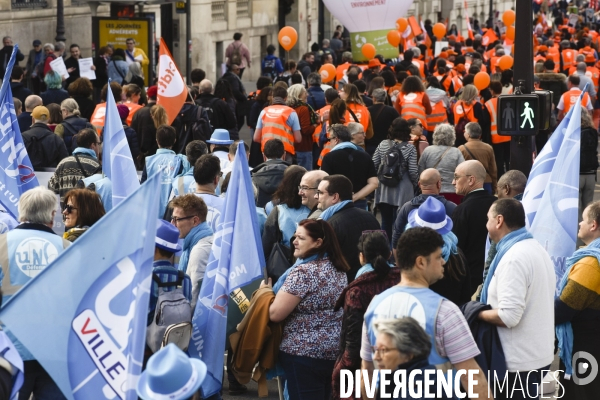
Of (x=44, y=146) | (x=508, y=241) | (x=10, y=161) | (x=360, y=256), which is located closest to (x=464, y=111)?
(x=44, y=146)

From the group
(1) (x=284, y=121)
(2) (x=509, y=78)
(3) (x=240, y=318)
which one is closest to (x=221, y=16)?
(2) (x=509, y=78)

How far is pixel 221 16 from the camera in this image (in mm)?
31438

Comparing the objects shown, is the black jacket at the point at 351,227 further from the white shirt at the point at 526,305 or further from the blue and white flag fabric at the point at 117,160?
Result: the blue and white flag fabric at the point at 117,160

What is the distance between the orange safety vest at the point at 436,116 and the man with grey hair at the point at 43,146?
574cm

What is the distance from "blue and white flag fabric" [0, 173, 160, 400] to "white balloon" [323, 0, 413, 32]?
2083 cm

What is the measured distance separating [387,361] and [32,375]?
7.09 ft

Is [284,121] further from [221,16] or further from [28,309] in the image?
[221,16]

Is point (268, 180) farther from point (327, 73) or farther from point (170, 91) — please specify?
point (327, 73)

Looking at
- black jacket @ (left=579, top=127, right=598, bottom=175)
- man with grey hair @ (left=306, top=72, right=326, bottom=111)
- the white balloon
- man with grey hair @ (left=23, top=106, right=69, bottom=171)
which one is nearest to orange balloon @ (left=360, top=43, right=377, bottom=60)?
the white balloon

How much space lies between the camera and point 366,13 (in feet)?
84.5

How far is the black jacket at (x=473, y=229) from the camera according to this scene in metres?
8.20

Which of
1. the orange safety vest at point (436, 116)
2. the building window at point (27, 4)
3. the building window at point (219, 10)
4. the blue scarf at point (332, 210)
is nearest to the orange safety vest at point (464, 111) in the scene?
the orange safety vest at point (436, 116)

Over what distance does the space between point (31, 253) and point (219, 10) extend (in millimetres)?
26079

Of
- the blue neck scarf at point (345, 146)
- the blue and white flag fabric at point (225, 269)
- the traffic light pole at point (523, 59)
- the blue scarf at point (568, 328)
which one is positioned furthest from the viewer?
the blue neck scarf at point (345, 146)
